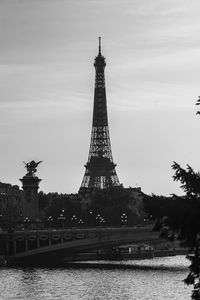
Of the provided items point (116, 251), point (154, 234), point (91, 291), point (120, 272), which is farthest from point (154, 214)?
point (116, 251)

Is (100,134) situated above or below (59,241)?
above

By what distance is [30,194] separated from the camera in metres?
135

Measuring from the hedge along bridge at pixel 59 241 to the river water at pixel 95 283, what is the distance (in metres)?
6.05

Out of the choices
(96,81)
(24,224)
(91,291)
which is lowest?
(91,291)

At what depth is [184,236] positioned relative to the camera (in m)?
24.8

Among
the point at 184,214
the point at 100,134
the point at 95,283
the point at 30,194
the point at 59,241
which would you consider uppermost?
the point at 100,134

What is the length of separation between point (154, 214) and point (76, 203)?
137 metres

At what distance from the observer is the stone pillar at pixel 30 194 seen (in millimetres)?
133000

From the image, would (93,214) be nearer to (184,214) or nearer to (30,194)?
(30,194)

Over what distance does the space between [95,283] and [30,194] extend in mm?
60289

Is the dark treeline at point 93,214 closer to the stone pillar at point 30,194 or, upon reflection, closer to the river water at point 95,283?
Answer: the stone pillar at point 30,194

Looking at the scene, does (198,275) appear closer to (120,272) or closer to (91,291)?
(91,291)

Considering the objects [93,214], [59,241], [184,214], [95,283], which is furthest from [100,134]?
[184,214]

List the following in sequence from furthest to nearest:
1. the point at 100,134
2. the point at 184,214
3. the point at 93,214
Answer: the point at 100,134, the point at 93,214, the point at 184,214
